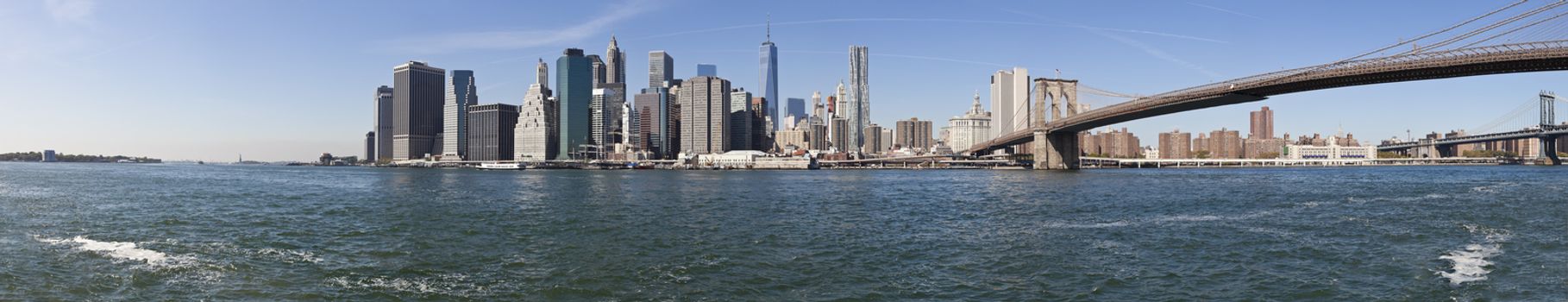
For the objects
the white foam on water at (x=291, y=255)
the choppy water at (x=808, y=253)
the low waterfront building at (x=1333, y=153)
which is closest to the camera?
the choppy water at (x=808, y=253)

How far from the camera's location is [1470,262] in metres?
14.1

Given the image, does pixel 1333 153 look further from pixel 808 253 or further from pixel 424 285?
pixel 424 285

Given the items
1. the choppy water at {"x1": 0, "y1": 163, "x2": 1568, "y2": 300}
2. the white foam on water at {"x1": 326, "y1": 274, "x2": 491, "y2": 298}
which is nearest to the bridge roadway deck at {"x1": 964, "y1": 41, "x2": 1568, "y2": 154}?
the choppy water at {"x1": 0, "y1": 163, "x2": 1568, "y2": 300}

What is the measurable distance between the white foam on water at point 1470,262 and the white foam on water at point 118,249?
23117 mm

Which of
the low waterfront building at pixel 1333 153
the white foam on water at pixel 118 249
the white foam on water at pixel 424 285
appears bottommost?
the white foam on water at pixel 424 285

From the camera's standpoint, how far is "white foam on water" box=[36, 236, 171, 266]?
51.3ft

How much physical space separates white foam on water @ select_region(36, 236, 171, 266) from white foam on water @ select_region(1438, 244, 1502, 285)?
2312 centimetres

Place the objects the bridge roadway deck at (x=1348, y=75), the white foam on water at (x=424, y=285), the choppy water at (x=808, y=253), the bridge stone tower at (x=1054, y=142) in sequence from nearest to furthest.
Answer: the choppy water at (x=808, y=253) < the white foam on water at (x=424, y=285) < the bridge roadway deck at (x=1348, y=75) < the bridge stone tower at (x=1054, y=142)

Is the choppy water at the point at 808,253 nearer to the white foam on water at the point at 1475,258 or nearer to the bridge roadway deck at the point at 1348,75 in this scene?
the white foam on water at the point at 1475,258

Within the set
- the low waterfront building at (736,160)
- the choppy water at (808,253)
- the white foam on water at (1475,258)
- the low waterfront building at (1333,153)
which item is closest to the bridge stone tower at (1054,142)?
the choppy water at (808,253)

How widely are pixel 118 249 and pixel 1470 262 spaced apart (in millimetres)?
27332

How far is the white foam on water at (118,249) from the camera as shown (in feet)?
51.3

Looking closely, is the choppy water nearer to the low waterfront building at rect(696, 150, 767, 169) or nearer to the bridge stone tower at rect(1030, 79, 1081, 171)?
the bridge stone tower at rect(1030, 79, 1081, 171)

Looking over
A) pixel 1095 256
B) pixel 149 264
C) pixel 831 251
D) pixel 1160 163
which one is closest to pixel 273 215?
pixel 149 264
